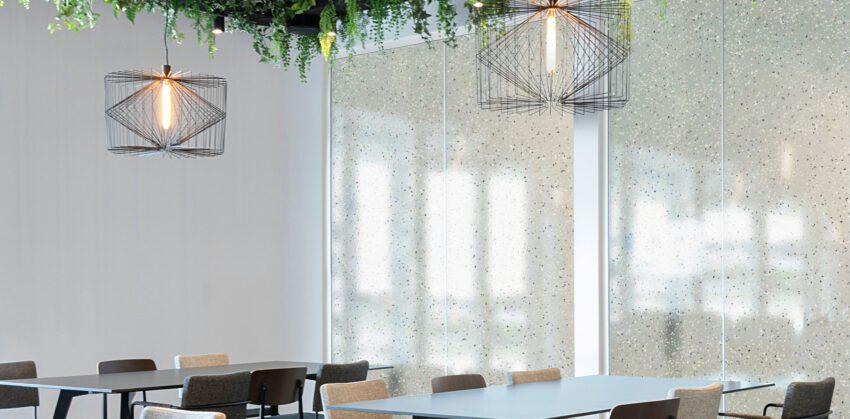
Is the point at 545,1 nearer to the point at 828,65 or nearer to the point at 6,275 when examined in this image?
the point at 828,65

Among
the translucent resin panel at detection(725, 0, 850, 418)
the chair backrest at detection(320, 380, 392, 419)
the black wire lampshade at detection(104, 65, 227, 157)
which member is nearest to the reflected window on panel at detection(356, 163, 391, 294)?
the black wire lampshade at detection(104, 65, 227, 157)

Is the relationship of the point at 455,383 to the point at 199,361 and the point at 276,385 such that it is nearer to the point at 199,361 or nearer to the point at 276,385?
the point at 276,385

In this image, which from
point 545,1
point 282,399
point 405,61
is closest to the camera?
point 545,1

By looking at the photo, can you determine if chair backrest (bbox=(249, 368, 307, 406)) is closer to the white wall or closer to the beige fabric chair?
the beige fabric chair

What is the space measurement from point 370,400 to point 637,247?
3.16m

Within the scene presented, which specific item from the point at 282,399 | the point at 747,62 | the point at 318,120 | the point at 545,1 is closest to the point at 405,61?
the point at 318,120

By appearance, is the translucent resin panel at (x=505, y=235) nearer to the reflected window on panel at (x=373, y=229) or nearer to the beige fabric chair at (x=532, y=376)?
the reflected window on panel at (x=373, y=229)

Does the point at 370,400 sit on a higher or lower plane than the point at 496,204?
lower

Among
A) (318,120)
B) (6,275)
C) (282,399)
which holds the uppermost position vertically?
(318,120)

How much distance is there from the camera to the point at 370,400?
545 cm

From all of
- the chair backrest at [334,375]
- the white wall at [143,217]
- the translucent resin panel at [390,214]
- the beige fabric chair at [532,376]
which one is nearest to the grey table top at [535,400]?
the beige fabric chair at [532,376]

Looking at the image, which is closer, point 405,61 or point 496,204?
point 496,204

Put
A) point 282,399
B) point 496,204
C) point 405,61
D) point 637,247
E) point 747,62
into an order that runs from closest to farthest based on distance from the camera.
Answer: point 282,399 → point 747,62 → point 637,247 → point 496,204 → point 405,61

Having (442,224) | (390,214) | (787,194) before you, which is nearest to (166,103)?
(442,224)
